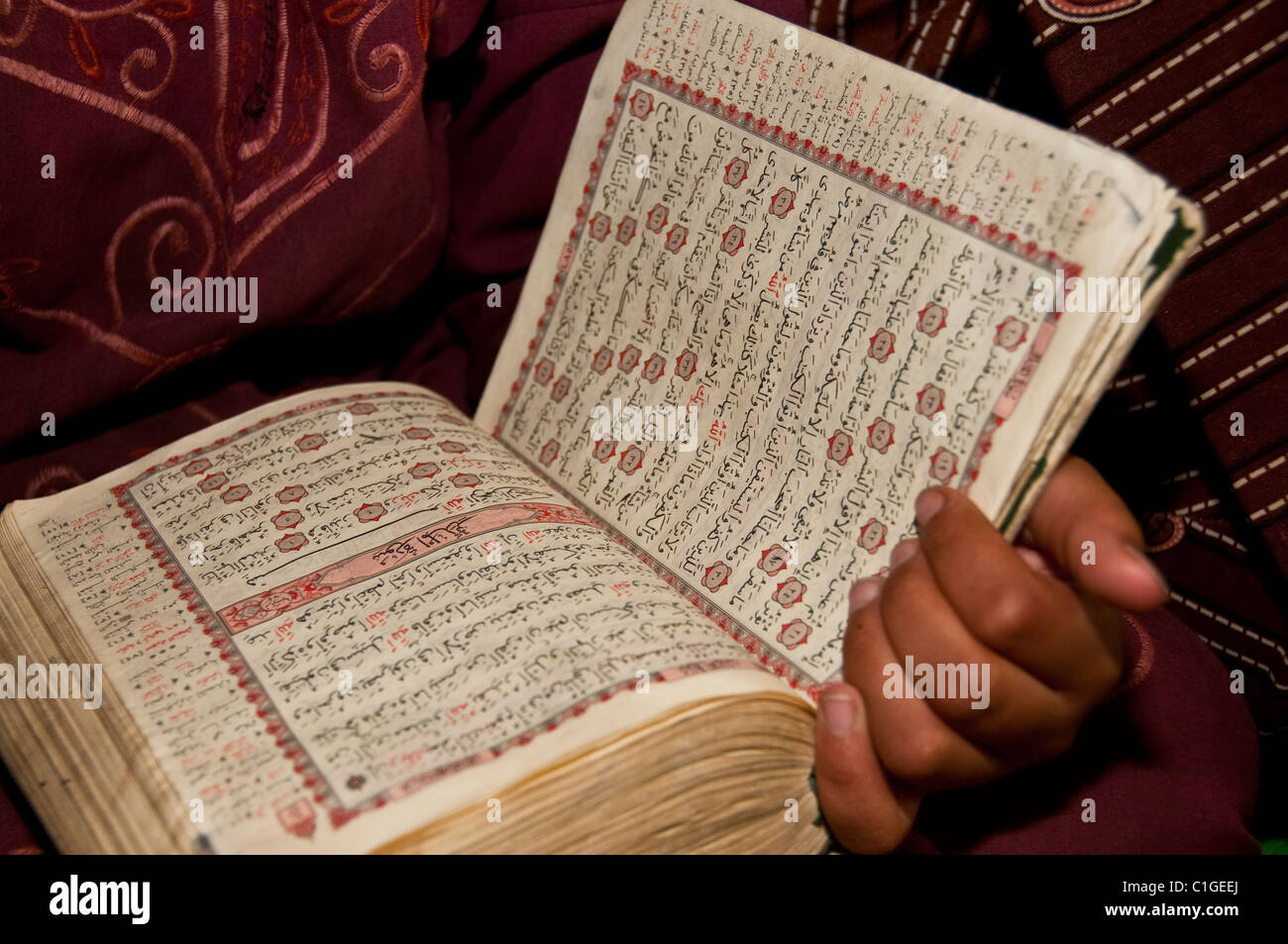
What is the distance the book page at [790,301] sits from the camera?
52 centimetres

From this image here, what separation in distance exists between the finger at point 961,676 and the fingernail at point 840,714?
0.11 ft

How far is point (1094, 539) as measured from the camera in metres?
0.48

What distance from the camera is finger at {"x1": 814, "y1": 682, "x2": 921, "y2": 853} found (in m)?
0.52

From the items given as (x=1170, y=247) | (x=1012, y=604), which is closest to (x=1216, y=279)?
(x=1170, y=247)

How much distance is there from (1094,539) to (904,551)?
0.10m

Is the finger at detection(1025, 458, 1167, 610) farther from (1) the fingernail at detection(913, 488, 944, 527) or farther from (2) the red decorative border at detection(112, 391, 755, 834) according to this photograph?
(2) the red decorative border at detection(112, 391, 755, 834)

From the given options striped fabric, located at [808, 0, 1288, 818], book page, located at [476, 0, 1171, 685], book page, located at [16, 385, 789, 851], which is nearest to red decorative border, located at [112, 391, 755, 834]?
book page, located at [16, 385, 789, 851]

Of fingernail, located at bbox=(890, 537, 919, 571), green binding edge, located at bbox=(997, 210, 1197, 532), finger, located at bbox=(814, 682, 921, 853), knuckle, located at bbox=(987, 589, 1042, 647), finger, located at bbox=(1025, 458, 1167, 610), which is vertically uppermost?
green binding edge, located at bbox=(997, 210, 1197, 532)

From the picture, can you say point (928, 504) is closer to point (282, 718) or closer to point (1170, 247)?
point (1170, 247)

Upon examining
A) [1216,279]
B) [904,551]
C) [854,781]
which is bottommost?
[854,781]

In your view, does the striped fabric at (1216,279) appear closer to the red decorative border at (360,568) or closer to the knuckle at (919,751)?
the knuckle at (919,751)

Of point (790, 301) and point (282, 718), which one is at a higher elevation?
point (790, 301)

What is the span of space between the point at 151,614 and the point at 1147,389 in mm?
748
